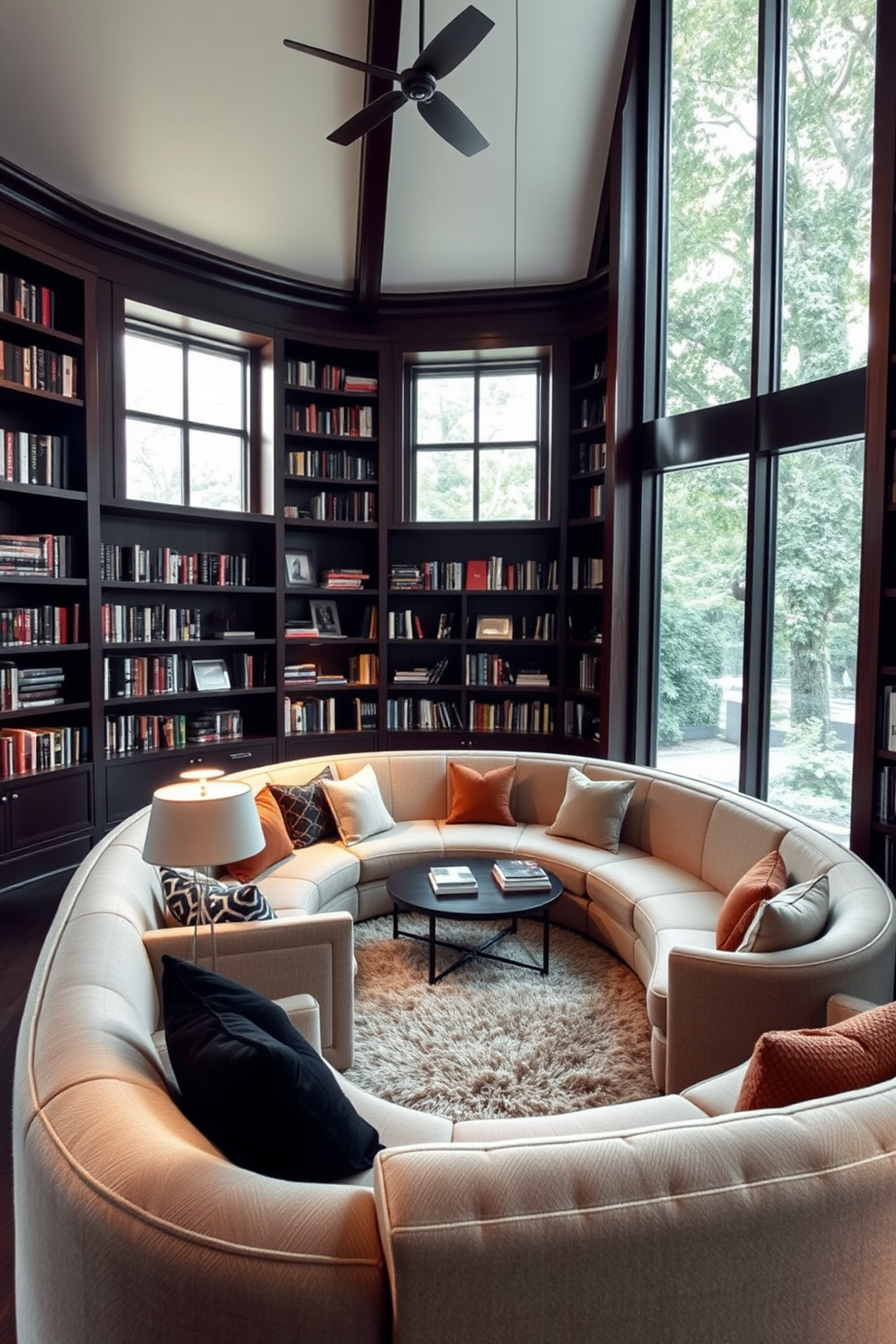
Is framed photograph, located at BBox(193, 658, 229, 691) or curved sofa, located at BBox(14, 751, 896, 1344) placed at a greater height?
framed photograph, located at BBox(193, 658, 229, 691)

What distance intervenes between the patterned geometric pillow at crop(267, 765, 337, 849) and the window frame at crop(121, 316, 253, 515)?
2.16 metres

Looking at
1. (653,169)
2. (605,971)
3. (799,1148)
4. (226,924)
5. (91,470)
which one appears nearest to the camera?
(799,1148)

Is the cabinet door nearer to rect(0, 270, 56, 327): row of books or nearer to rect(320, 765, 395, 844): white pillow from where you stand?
rect(320, 765, 395, 844): white pillow

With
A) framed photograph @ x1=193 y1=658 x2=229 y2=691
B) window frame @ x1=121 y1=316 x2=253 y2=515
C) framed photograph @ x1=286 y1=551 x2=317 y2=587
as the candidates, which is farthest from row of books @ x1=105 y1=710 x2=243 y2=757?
window frame @ x1=121 y1=316 x2=253 y2=515

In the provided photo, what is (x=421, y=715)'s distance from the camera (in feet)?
20.4

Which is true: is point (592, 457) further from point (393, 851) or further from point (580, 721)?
point (393, 851)

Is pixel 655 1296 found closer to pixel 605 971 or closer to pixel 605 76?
pixel 605 971

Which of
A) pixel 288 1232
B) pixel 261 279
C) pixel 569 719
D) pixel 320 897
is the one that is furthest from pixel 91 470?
pixel 288 1232

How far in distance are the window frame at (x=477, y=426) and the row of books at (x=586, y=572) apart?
46cm

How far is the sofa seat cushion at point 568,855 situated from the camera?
3.89 metres

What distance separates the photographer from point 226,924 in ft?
8.53

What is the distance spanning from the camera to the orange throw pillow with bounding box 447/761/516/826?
14.9 feet

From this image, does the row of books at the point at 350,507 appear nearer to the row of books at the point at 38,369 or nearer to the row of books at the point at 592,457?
the row of books at the point at 592,457

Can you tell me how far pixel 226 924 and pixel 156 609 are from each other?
10.4ft
